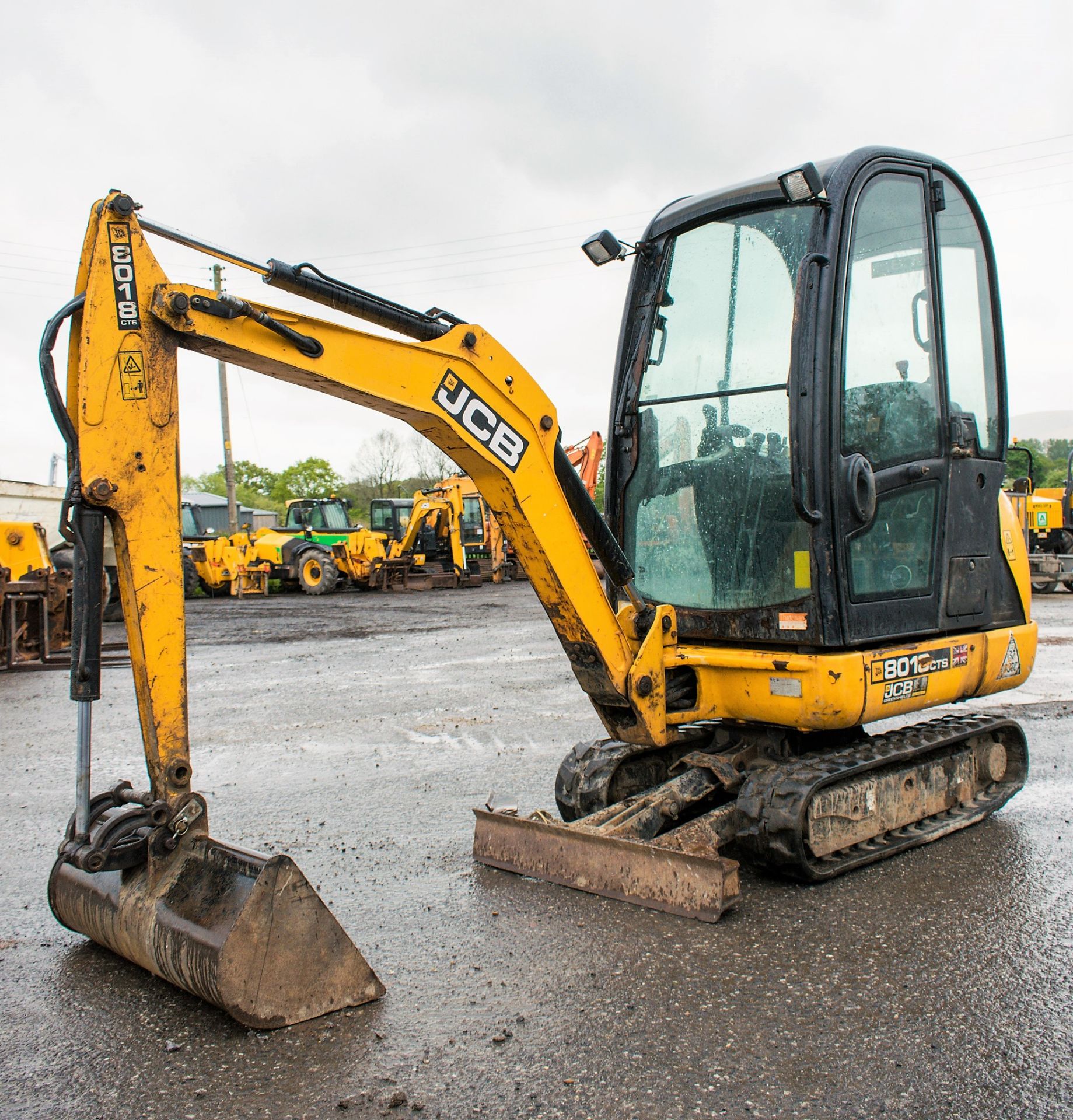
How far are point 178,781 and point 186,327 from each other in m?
1.46

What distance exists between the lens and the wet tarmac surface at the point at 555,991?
2764 millimetres

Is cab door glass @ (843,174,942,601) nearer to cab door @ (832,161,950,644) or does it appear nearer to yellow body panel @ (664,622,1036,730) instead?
cab door @ (832,161,950,644)

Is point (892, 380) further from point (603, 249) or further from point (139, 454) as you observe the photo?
point (139, 454)

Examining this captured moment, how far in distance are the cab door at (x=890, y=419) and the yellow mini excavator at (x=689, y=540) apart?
2cm

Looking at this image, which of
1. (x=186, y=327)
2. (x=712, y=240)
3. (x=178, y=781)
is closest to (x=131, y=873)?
(x=178, y=781)

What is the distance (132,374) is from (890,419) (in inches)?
122

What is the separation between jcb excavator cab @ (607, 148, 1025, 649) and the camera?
4.32 meters

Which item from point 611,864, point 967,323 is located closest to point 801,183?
point 967,323

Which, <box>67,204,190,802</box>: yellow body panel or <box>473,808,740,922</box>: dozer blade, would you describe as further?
<box>473,808,740,922</box>: dozer blade

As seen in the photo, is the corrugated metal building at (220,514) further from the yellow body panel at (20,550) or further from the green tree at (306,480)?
the yellow body panel at (20,550)

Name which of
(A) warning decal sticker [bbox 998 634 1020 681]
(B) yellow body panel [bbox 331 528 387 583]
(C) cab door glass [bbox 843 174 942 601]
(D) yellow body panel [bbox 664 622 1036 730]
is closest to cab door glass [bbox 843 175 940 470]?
(C) cab door glass [bbox 843 174 942 601]

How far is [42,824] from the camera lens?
5387mm

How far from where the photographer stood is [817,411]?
4262 mm

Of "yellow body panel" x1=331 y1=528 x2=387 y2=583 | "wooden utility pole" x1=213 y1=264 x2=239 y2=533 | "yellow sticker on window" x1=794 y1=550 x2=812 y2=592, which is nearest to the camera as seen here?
"yellow sticker on window" x1=794 y1=550 x2=812 y2=592
